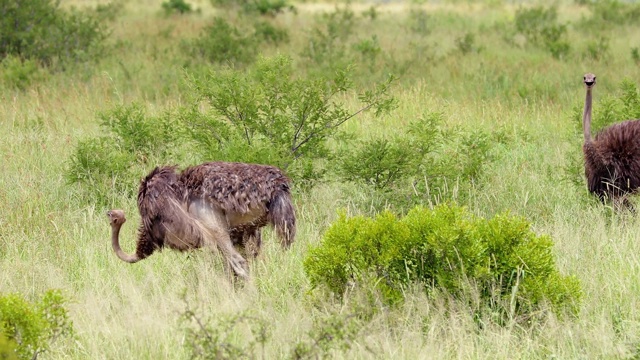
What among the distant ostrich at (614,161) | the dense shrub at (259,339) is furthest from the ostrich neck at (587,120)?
the dense shrub at (259,339)

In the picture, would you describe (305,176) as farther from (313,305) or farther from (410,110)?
(410,110)

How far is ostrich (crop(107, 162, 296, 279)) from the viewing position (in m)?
5.85

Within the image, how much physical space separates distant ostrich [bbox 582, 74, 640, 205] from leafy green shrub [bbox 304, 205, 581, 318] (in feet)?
6.98

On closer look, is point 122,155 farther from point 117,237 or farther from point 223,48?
point 223,48

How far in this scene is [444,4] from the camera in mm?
32875

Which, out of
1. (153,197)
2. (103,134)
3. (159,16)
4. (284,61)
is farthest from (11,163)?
(159,16)

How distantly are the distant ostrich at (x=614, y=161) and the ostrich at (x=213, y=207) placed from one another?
289cm

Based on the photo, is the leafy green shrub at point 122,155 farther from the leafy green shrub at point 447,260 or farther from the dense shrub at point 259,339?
the dense shrub at point 259,339

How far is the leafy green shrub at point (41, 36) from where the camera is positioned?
15578 mm

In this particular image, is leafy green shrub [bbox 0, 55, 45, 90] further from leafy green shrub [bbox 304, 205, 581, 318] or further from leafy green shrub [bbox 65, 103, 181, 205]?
leafy green shrub [bbox 304, 205, 581, 318]

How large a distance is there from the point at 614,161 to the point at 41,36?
1091cm

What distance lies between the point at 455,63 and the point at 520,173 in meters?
7.25

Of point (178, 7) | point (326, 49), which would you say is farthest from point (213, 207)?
point (178, 7)

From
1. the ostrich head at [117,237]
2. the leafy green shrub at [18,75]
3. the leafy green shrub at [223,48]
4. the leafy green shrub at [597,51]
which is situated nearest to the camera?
the ostrich head at [117,237]
